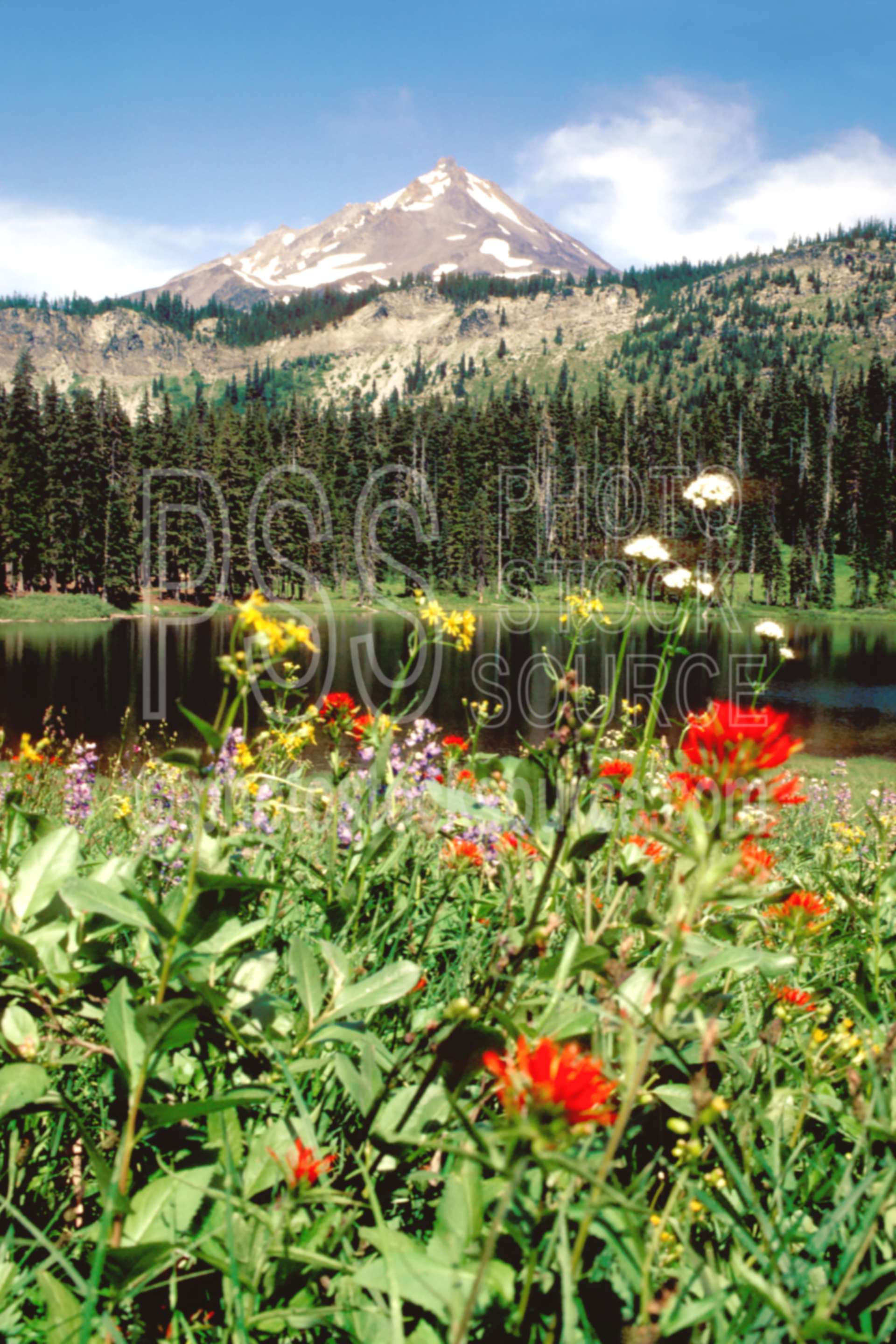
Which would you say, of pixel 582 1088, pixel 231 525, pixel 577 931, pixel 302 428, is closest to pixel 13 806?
pixel 577 931

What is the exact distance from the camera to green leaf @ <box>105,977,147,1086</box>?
973 millimetres

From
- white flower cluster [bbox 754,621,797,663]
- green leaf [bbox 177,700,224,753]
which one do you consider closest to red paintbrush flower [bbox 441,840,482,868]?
green leaf [bbox 177,700,224,753]

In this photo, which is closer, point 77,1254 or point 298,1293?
point 298,1293

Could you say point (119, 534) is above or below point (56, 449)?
below

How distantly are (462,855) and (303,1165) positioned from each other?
94 cm

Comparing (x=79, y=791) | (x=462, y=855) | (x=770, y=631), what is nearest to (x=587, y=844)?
(x=462, y=855)

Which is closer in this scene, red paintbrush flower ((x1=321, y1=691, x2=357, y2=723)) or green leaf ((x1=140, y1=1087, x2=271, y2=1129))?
→ green leaf ((x1=140, y1=1087, x2=271, y2=1129))

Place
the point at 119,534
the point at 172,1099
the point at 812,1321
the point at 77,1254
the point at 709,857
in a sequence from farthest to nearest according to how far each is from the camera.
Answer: the point at 119,534 < the point at 172,1099 < the point at 77,1254 < the point at 709,857 < the point at 812,1321

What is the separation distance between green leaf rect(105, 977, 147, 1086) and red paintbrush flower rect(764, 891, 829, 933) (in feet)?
4.18

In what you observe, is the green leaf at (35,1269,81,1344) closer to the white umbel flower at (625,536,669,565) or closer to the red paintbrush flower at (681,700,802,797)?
the red paintbrush flower at (681,700,802,797)

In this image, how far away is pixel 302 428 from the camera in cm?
8750

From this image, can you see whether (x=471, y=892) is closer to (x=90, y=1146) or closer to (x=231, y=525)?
(x=90, y=1146)

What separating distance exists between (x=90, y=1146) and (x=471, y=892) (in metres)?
1.43

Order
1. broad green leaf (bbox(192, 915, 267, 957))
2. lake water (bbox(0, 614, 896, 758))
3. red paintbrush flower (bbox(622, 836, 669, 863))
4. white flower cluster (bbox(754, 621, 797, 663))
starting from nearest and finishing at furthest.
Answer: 1. broad green leaf (bbox(192, 915, 267, 957))
2. red paintbrush flower (bbox(622, 836, 669, 863))
3. white flower cluster (bbox(754, 621, 797, 663))
4. lake water (bbox(0, 614, 896, 758))
